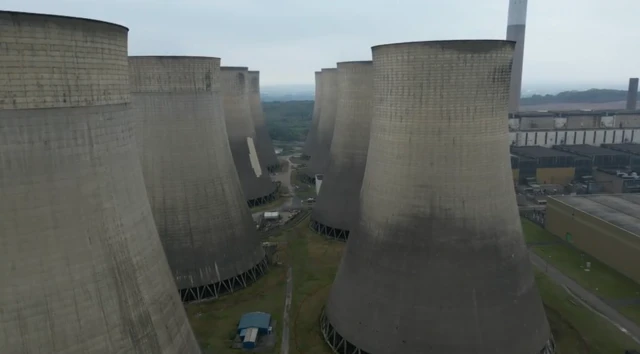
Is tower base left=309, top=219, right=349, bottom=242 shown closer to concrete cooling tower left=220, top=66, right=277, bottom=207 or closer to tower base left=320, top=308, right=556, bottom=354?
concrete cooling tower left=220, top=66, right=277, bottom=207

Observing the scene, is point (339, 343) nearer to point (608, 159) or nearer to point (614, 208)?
point (614, 208)

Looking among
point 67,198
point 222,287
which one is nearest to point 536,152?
point 222,287

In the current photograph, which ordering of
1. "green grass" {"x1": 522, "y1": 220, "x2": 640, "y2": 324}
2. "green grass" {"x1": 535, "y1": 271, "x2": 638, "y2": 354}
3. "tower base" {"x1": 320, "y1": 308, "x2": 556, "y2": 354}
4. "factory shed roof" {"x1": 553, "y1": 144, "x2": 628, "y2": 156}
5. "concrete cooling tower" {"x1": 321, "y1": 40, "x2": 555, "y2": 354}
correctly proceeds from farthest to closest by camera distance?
"factory shed roof" {"x1": 553, "y1": 144, "x2": 628, "y2": 156}
"green grass" {"x1": 522, "y1": 220, "x2": 640, "y2": 324}
"green grass" {"x1": 535, "y1": 271, "x2": 638, "y2": 354}
"tower base" {"x1": 320, "y1": 308, "x2": 556, "y2": 354}
"concrete cooling tower" {"x1": 321, "y1": 40, "x2": 555, "y2": 354}

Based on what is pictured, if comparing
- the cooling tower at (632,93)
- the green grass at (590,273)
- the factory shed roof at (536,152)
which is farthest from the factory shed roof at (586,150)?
the cooling tower at (632,93)

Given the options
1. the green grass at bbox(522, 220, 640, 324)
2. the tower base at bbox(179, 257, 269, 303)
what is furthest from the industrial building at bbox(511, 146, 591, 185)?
the tower base at bbox(179, 257, 269, 303)

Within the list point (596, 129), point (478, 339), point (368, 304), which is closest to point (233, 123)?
point (368, 304)

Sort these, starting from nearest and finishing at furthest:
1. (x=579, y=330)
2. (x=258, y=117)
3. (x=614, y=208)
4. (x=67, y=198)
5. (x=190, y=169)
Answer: (x=67, y=198) → (x=579, y=330) → (x=190, y=169) → (x=614, y=208) → (x=258, y=117)

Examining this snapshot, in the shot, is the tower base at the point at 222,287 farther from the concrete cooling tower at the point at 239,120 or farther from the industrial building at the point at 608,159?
the industrial building at the point at 608,159
